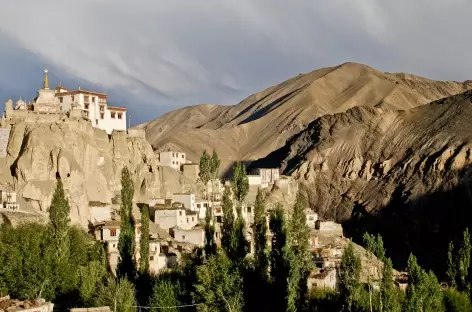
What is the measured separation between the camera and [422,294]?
29.2 meters

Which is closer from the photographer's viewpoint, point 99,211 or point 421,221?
point 99,211

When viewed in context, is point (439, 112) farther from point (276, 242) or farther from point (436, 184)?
point (276, 242)

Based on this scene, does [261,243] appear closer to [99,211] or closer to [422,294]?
[422,294]

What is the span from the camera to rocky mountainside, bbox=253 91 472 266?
67.0 metres

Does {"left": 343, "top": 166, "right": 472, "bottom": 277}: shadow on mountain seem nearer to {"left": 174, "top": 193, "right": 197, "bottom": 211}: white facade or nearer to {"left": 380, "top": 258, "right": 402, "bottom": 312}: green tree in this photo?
{"left": 174, "top": 193, "right": 197, "bottom": 211}: white facade

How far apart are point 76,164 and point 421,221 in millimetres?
36589

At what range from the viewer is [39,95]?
5119 centimetres

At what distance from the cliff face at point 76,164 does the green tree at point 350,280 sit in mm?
21314

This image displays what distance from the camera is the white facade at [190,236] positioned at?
151 ft

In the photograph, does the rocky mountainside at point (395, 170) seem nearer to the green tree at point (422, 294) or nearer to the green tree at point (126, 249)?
the green tree at point (422, 294)

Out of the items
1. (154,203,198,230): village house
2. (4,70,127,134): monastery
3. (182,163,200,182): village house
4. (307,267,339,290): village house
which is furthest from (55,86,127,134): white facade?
(307,267,339,290): village house

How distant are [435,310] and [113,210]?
2542 centimetres

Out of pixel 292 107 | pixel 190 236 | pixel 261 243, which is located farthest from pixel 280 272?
pixel 292 107

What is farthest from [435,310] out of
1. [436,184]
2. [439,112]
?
[439,112]
